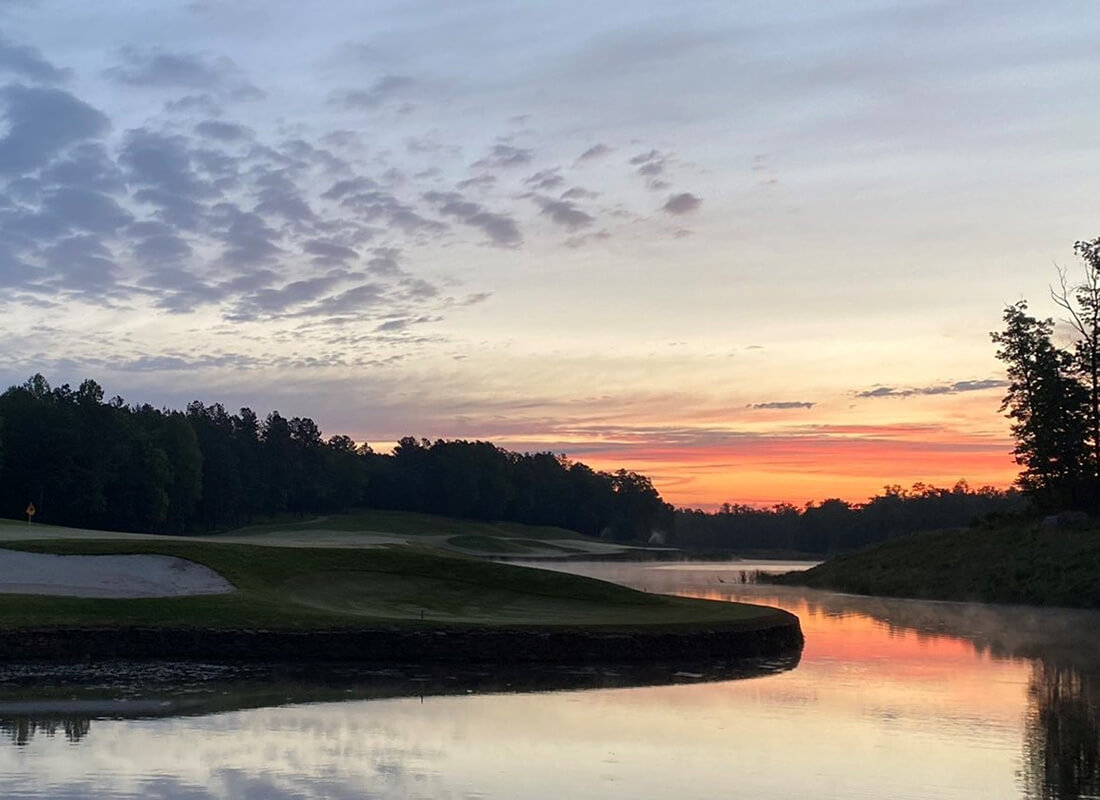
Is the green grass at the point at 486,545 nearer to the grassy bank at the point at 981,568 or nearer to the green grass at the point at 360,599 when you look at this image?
the grassy bank at the point at 981,568

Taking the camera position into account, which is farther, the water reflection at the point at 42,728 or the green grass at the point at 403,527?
the green grass at the point at 403,527

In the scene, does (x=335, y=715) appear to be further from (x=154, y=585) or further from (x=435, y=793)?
(x=154, y=585)

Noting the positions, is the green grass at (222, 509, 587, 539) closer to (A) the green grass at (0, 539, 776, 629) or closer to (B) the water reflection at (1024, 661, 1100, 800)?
(A) the green grass at (0, 539, 776, 629)

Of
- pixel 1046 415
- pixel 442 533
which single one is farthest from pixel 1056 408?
pixel 442 533

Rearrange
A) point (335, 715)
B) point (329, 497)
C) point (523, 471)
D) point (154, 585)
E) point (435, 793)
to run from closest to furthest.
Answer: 1. point (435, 793)
2. point (335, 715)
3. point (154, 585)
4. point (329, 497)
5. point (523, 471)

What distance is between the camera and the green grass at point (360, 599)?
2180cm

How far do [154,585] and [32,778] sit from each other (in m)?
14.2

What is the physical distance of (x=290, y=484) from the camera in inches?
5340

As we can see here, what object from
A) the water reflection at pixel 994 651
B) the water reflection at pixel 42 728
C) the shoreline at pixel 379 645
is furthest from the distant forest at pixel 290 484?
the water reflection at pixel 42 728

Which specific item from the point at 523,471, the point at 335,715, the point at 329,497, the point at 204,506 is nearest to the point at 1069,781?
the point at 335,715

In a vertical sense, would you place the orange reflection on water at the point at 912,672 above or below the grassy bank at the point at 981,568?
below

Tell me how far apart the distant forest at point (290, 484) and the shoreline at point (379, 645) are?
3878 cm

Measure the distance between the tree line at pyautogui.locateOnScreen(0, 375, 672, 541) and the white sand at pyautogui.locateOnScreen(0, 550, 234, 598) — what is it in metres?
57.2

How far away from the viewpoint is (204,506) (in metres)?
117
